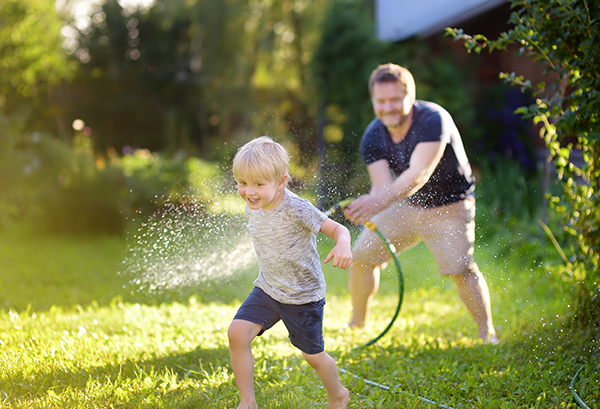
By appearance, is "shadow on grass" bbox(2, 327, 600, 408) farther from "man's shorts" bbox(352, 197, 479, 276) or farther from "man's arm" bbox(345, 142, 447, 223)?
"man's arm" bbox(345, 142, 447, 223)

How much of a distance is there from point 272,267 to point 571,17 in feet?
6.56

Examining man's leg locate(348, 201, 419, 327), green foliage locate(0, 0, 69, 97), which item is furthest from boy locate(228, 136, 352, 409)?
green foliage locate(0, 0, 69, 97)

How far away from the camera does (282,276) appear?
2480 mm

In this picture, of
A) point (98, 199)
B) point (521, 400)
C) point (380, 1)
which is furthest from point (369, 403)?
point (380, 1)

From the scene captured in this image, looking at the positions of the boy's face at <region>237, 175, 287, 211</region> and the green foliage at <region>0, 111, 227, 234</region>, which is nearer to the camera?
the boy's face at <region>237, 175, 287, 211</region>

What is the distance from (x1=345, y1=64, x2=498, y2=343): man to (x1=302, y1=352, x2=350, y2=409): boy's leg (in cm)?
107

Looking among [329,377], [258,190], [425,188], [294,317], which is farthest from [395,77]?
[329,377]

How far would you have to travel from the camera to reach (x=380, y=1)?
926 cm

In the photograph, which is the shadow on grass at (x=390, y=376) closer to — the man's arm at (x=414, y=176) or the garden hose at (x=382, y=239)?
the garden hose at (x=382, y=239)

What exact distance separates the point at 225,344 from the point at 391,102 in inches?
67.0

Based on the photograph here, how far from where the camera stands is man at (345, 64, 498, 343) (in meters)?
3.24

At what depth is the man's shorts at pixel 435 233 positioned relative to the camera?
11.0ft

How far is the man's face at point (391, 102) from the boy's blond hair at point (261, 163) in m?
1.20

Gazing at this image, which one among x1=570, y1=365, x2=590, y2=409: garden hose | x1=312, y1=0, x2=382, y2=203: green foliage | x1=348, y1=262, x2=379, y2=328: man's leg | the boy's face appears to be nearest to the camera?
the boy's face
